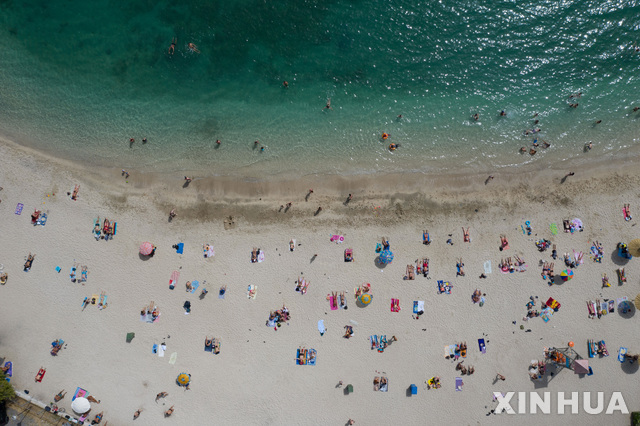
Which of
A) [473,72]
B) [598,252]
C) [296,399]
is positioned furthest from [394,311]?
[473,72]

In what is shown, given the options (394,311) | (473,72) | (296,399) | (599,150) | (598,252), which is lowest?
(296,399)

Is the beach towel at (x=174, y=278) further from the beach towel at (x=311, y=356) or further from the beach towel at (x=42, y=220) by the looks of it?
the beach towel at (x=311, y=356)

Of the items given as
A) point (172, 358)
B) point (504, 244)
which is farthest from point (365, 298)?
point (172, 358)

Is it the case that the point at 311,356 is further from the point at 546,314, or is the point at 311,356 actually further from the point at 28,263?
the point at 28,263

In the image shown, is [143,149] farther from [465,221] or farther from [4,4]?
[465,221]

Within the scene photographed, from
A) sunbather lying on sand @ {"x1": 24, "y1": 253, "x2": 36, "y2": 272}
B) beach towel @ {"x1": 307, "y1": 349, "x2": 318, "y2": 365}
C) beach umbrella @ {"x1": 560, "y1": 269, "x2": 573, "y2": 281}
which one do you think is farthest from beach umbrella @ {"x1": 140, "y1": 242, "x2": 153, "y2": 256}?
beach umbrella @ {"x1": 560, "y1": 269, "x2": 573, "y2": 281}

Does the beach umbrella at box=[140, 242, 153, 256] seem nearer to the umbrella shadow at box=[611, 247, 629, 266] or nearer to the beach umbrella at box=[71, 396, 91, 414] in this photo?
the beach umbrella at box=[71, 396, 91, 414]
